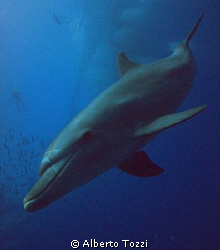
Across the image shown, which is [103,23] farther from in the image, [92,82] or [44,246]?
[44,246]

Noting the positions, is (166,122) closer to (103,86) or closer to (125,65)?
(125,65)

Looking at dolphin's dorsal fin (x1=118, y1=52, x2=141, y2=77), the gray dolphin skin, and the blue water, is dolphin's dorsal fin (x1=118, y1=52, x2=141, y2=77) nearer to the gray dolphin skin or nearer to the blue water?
the gray dolphin skin

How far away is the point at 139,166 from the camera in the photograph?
4.29m

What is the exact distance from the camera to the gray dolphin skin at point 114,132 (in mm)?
3160

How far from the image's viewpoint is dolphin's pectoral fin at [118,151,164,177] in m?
4.23

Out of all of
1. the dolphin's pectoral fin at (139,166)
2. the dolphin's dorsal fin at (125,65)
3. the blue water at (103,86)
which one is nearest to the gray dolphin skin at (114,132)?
the dolphin's pectoral fin at (139,166)

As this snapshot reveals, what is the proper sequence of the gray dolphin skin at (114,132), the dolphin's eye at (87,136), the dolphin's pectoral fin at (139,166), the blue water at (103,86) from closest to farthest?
the gray dolphin skin at (114,132) → the dolphin's eye at (87,136) → the dolphin's pectoral fin at (139,166) → the blue water at (103,86)

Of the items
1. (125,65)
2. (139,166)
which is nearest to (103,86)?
(125,65)

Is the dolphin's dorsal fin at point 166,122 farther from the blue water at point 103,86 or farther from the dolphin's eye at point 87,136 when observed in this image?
the blue water at point 103,86

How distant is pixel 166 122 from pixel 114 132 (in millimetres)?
718

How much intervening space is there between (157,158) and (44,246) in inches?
1737

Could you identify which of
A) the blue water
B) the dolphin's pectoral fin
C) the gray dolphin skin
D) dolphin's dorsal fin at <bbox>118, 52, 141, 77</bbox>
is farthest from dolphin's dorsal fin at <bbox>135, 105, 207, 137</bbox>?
the blue water

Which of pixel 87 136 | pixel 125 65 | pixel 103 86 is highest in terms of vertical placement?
pixel 103 86

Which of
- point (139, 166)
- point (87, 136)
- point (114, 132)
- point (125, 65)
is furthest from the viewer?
point (125, 65)
